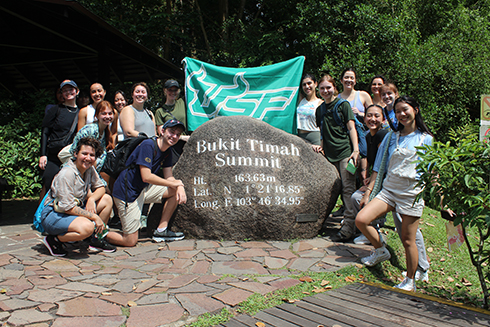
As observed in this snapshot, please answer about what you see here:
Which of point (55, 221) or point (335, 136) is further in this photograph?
point (335, 136)

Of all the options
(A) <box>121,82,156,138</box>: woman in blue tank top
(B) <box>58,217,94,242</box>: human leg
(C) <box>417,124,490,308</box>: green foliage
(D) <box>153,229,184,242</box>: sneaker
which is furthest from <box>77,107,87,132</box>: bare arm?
(C) <box>417,124,490,308</box>: green foliage

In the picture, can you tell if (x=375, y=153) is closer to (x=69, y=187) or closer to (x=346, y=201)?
(x=346, y=201)

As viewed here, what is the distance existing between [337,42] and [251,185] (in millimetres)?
7534

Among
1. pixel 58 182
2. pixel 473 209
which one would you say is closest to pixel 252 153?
pixel 58 182

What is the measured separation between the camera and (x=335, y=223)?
6.22 m

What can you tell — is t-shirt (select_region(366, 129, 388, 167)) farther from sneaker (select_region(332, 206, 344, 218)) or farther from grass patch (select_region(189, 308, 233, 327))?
grass patch (select_region(189, 308, 233, 327))

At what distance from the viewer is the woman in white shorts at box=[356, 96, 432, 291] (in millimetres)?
3715

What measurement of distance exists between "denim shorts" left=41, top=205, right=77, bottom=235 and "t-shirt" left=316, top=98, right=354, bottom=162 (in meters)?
3.45

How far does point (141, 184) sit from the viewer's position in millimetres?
4883

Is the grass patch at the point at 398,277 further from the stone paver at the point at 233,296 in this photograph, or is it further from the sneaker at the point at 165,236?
the sneaker at the point at 165,236

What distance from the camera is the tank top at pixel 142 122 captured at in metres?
5.57

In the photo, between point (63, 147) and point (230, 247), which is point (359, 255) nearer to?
point (230, 247)

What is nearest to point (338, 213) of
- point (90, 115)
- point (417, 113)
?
point (417, 113)

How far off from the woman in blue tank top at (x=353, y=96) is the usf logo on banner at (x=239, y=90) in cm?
108
